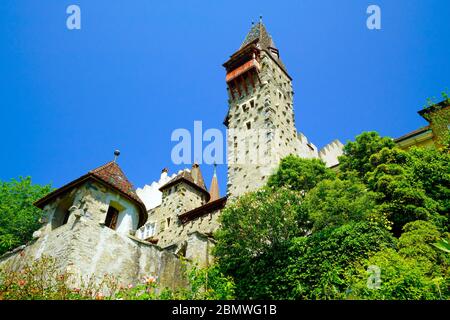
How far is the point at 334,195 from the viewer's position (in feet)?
53.2

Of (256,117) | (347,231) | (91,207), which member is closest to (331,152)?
(256,117)

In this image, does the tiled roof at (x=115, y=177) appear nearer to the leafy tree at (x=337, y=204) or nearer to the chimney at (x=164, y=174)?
the leafy tree at (x=337, y=204)

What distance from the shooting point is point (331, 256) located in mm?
13922

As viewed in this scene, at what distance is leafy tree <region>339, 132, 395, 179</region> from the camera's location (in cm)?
1970

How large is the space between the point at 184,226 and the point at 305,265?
1591 cm

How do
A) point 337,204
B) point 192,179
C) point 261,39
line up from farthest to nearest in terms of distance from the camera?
point 261,39 < point 192,179 < point 337,204

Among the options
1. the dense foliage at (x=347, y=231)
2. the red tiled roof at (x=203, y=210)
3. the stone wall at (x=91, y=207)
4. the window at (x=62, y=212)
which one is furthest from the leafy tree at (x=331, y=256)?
the red tiled roof at (x=203, y=210)

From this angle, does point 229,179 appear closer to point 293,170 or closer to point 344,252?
point 293,170

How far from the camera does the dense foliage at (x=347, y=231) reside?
12570 mm

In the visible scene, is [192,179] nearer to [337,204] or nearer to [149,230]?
[149,230]

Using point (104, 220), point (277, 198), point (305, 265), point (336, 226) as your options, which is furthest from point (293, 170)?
point (104, 220)

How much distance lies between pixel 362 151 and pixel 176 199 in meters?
16.4

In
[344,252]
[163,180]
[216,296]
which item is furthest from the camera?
[163,180]

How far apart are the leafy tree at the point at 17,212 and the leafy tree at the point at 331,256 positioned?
21349 mm
